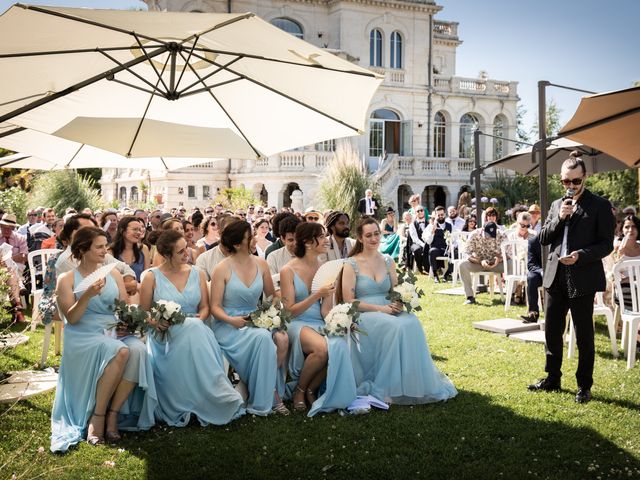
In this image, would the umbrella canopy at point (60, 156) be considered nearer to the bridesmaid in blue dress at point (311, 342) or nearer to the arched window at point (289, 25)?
the bridesmaid in blue dress at point (311, 342)

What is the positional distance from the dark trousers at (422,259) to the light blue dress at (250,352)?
1170 centimetres

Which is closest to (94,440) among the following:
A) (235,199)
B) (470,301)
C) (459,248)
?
(470,301)

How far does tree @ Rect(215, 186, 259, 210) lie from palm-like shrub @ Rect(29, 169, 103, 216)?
5.45m

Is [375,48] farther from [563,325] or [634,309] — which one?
[563,325]

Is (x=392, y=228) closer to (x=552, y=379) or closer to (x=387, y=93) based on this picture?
(x=552, y=379)

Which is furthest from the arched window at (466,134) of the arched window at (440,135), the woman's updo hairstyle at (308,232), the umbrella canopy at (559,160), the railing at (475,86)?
the woman's updo hairstyle at (308,232)

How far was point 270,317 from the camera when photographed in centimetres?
634

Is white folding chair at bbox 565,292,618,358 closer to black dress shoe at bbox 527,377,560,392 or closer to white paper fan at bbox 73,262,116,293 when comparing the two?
black dress shoe at bbox 527,377,560,392

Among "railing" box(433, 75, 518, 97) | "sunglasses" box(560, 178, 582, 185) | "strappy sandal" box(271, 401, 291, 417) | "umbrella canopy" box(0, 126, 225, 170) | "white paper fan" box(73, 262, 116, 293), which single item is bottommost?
"strappy sandal" box(271, 401, 291, 417)

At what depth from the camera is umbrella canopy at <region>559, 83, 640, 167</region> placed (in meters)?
6.21

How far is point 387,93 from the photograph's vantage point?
3819 centimetres

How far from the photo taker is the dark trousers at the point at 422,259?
1775 centimetres

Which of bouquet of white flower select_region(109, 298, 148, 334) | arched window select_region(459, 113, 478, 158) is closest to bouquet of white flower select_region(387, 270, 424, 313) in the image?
bouquet of white flower select_region(109, 298, 148, 334)

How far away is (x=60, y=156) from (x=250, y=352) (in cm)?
371
